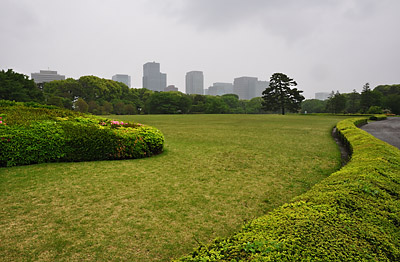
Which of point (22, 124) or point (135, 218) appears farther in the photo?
point (22, 124)

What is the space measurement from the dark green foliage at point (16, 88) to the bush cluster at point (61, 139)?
98.0ft

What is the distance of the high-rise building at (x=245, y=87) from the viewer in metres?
170

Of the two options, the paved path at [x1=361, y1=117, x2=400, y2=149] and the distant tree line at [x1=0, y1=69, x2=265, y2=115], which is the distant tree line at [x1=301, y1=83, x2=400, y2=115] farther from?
the paved path at [x1=361, y1=117, x2=400, y2=149]

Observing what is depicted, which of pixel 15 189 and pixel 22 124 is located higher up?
pixel 22 124

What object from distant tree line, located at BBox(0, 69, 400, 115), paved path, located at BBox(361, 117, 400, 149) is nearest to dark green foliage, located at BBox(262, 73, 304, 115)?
distant tree line, located at BBox(0, 69, 400, 115)

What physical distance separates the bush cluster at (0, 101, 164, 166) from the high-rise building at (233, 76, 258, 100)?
16809cm

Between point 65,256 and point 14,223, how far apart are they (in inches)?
42.8

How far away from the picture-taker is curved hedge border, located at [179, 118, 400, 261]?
139 centimetres

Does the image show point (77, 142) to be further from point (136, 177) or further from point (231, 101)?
point (231, 101)

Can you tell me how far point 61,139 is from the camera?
17.2ft

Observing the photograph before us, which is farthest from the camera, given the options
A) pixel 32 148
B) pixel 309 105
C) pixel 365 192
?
pixel 309 105

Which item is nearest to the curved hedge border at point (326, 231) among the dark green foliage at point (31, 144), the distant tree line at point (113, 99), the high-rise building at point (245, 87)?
the dark green foliage at point (31, 144)

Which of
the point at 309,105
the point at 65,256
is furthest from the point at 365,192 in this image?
the point at 309,105

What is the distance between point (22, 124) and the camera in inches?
208
